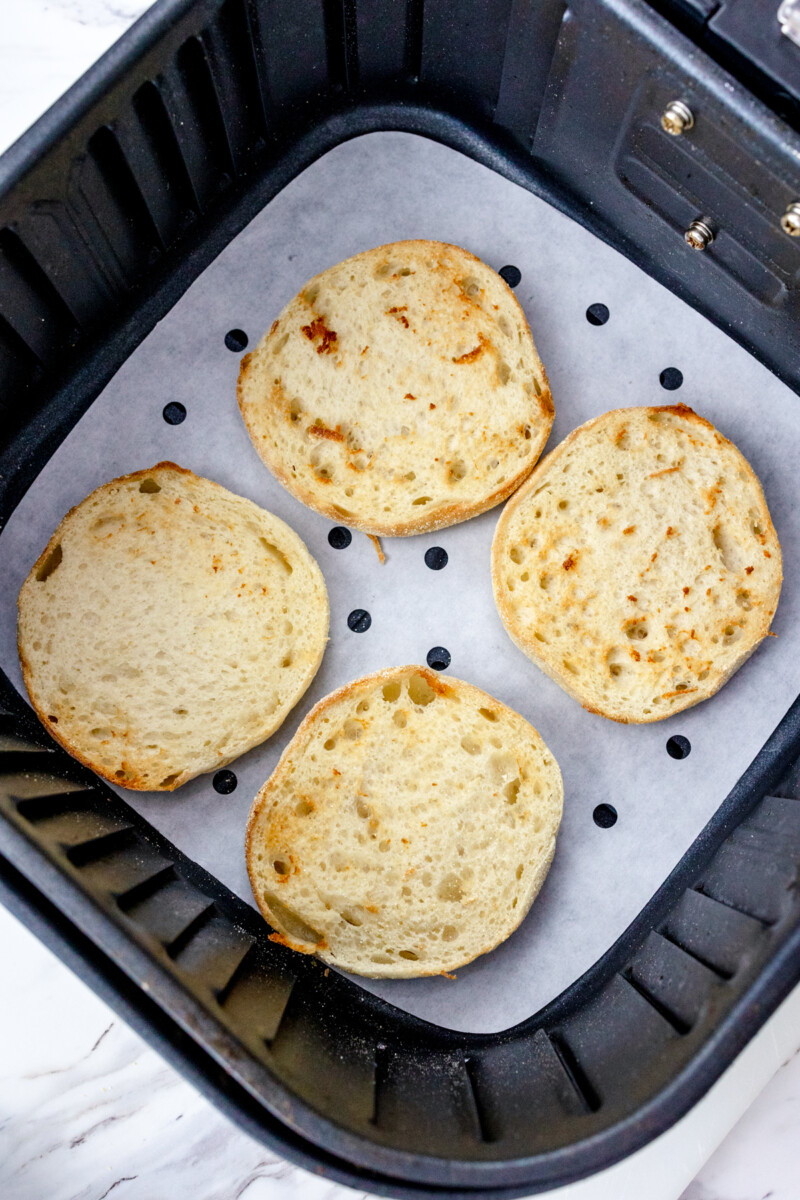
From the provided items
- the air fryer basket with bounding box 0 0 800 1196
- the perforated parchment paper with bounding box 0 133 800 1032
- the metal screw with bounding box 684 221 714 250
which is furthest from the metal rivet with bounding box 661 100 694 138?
the perforated parchment paper with bounding box 0 133 800 1032

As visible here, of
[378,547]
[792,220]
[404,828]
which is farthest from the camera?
[378,547]

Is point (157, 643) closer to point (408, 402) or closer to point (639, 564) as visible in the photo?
point (408, 402)

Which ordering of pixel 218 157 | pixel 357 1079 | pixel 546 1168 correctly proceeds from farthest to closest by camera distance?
pixel 218 157 → pixel 357 1079 → pixel 546 1168

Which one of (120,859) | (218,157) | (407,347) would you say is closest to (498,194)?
(407,347)

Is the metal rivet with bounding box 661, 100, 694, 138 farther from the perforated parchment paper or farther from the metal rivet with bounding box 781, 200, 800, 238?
the perforated parchment paper

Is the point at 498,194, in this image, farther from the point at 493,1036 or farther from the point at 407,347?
the point at 493,1036

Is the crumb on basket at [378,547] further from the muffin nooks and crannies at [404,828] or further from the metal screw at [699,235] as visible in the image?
the metal screw at [699,235]

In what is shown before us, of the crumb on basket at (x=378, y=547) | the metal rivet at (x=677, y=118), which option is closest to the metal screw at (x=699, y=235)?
the metal rivet at (x=677, y=118)

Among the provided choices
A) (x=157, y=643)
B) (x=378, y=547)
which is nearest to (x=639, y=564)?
(x=378, y=547)
